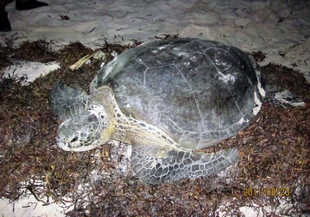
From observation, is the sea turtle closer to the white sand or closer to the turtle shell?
the turtle shell

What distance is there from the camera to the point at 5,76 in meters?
3.15

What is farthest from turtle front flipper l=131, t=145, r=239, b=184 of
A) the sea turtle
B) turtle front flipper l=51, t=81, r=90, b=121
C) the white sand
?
the white sand

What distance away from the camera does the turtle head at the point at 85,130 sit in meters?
2.07

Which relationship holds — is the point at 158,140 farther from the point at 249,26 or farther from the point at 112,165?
the point at 249,26

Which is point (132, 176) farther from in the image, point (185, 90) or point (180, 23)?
point (180, 23)

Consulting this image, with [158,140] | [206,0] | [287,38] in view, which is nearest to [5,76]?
[158,140]

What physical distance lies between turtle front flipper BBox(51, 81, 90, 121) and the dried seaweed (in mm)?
145

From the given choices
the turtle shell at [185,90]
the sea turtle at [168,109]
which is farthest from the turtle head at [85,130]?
the turtle shell at [185,90]

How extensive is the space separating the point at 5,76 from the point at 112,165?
2066 mm
